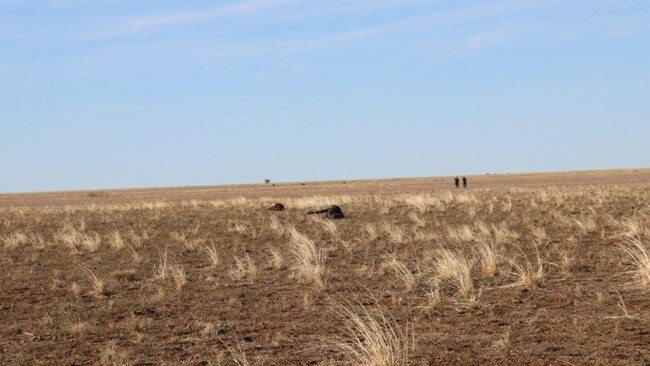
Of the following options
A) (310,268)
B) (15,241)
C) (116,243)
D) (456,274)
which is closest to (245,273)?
(310,268)

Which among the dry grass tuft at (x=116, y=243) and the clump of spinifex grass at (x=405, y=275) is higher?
the dry grass tuft at (x=116, y=243)

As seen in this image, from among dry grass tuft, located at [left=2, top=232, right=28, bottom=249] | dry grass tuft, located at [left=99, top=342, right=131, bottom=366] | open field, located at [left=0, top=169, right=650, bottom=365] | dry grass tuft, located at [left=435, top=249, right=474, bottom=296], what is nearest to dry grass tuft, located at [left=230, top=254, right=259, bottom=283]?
open field, located at [left=0, top=169, right=650, bottom=365]

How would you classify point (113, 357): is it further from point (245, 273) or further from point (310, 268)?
point (245, 273)

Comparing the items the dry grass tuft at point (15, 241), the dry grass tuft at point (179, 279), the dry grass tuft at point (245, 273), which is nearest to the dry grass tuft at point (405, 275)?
the dry grass tuft at point (245, 273)

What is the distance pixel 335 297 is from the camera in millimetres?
→ 12469

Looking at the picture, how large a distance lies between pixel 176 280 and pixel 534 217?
14960mm

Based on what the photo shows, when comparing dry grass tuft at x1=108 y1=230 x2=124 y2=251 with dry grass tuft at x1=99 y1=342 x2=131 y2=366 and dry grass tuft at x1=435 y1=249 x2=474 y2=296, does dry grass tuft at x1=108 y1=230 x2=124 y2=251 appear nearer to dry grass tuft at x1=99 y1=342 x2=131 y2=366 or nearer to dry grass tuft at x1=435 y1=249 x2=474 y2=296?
Result: dry grass tuft at x1=435 y1=249 x2=474 y2=296

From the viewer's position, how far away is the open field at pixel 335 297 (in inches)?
344

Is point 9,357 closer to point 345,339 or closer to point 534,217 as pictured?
point 345,339

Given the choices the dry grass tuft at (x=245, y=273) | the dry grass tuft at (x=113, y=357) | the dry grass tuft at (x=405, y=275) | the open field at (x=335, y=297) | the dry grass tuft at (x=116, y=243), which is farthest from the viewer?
the dry grass tuft at (x=116, y=243)

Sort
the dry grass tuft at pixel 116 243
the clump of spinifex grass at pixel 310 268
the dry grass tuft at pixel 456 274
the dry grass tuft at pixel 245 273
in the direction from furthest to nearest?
the dry grass tuft at pixel 116 243 → the dry grass tuft at pixel 245 273 → the clump of spinifex grass at pixel 310 268 → the dry grass tuft at pixel 456 274

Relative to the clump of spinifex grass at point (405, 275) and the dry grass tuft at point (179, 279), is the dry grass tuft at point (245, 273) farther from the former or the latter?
the clump of spinifex grass at point (405, 275)

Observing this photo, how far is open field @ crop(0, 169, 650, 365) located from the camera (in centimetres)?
874

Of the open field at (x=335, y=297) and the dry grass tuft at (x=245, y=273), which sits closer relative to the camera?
the open field at (x=335, y=297)
